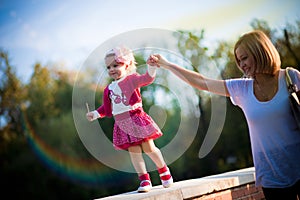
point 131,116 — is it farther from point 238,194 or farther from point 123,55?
point 238,194

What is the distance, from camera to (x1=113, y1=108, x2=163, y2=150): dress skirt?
338cm

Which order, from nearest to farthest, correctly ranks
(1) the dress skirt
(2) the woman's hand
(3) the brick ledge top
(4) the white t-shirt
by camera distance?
(4) the white t-shirt
(2) the woman's hand
(3) the brick ledge top
(1) the dress skirt

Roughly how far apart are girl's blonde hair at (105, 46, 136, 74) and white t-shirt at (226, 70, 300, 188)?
1560 mm

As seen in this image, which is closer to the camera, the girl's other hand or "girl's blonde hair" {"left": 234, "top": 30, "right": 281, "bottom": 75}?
"girl's blonde hair" {"left": 234, "top": 30, "right": 281, "bottom": 75}

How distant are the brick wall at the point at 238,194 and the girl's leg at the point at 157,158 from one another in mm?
307

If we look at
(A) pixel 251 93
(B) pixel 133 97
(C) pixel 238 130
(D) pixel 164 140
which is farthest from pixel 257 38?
(C) pixel 238 130

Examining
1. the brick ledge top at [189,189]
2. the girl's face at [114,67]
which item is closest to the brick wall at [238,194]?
the brick ledge top at [189,189]

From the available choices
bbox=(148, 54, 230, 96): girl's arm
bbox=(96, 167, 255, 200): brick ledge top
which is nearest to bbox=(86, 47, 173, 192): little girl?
bbox=(96, 167, 255, 200): brick ledge top

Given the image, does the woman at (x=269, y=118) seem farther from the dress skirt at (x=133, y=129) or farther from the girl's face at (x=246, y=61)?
the dress skirt at (x=133, y=129)

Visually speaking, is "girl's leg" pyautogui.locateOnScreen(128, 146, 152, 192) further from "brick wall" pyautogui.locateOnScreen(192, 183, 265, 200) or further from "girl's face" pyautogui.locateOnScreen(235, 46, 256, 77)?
"girl's face" pyautogui.locateOnScreen(235, 46, 256, 77)

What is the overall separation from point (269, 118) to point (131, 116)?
4.99ft

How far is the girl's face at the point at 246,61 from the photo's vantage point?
220 centimetres

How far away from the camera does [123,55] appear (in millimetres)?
3518

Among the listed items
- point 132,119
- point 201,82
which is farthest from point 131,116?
point 201,82
